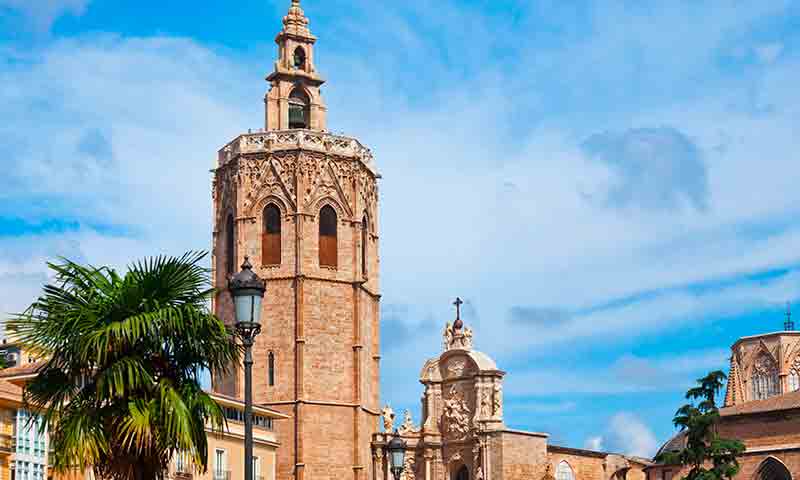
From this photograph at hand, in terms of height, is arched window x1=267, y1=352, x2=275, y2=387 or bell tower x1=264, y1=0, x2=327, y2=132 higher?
bell tower x1=264, y1=0, x2=327, y2=132

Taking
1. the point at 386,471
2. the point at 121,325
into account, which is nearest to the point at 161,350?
the point at 121,325

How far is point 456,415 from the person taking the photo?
70.5m

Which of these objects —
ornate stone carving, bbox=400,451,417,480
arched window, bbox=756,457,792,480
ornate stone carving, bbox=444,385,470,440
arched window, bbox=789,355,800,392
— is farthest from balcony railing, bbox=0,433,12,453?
arched window, bbox=789,355,800,392

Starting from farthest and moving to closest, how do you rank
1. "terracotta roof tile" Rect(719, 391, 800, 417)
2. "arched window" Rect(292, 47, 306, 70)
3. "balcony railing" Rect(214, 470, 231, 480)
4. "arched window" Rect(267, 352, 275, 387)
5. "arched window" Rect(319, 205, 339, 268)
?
1. "arched window" Rect(292, 47, 306, 70)
2. "arched window" Rect(319, 205, 339, 268)
3. "arched window" Rect(267, 352, 275, 387)
4. "terracotta roof tile" Rect(719, 391, 800, 417)
5. "balcony railing" Rect(214, 470, 231, 480)

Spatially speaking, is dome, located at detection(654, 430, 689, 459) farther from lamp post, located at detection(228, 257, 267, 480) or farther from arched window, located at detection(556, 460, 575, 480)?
lamp post, located at detection(228, 257, 267, 480)

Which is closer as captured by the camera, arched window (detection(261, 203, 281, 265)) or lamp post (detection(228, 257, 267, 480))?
lamp post (detection(228, 257, 267, 480))

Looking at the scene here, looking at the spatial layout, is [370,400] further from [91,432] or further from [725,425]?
[91,432]

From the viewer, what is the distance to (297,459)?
67.4 metres

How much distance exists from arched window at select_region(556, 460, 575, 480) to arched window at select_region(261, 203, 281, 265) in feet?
59.1

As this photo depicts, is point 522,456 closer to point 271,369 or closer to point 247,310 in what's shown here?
point 271,369

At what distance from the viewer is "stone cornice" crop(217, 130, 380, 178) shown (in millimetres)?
70438

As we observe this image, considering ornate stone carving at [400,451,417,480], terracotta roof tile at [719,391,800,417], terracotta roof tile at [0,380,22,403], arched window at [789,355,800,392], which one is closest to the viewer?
terracotta roof tile at [0,380,22,403]

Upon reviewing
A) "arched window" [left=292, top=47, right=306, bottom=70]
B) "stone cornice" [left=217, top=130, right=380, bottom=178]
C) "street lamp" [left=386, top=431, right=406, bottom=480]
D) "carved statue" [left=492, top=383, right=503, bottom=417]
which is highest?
"arched window" [left=292, top=47, right=306, bottom=70]

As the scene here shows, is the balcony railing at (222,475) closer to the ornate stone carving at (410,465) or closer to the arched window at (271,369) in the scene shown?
the arched window at (271,369)
